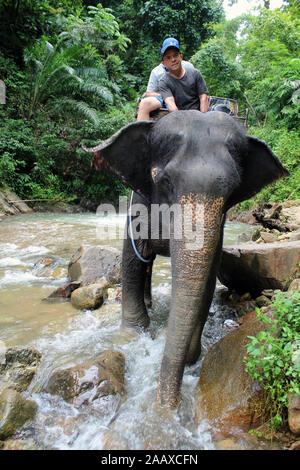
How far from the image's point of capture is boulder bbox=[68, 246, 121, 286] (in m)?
4.52

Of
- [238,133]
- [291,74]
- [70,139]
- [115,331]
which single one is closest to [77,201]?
[70,139]

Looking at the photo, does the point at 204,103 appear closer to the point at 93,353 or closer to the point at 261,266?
the point at 261,266

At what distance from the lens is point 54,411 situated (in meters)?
2.09

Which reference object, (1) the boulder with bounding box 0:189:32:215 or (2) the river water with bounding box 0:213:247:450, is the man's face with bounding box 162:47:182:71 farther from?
(1) the boulder with bounding box 0:189:32:215

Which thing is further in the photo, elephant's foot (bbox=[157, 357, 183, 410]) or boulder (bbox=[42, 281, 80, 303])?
boulder (bbox=[42, 281, 80, 303])

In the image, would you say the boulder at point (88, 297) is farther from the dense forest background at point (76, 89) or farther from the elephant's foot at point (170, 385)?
the dense forest background at point (76, 89)

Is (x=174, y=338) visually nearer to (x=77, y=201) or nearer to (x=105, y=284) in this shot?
(x=105, y=284)

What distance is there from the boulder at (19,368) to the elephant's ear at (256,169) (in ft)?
5.92

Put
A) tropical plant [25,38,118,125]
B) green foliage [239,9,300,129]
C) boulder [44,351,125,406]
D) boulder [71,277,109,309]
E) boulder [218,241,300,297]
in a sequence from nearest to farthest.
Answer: boulder [44,351,125,406]
boulder [218,241,300,297]
boulder [71,277,109,309]
green foliage [239,9,300,129]
tropical plant [25,38,118,125]

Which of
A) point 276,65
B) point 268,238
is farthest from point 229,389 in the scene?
point 276,65

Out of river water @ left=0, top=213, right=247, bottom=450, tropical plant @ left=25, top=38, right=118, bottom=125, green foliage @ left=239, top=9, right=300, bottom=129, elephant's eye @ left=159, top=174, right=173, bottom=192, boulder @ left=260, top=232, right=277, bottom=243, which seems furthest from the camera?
tropical plant @ left=25, top=38, right=118, bottom=125

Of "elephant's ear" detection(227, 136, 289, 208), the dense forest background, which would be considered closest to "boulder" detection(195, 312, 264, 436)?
"elephant's ear" detection(227, 136, 289, 208)

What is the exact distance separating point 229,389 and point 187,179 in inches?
52.6

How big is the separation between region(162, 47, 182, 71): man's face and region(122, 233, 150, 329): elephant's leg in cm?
163
